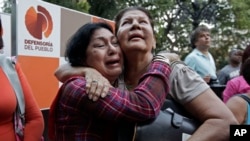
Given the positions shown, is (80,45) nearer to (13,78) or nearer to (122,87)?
(122,87)

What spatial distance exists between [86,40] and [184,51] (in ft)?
59.5

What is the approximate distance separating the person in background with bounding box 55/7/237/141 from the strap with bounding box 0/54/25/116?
1.59 ft

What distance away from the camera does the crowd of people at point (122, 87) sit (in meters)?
1.74

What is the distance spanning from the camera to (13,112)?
245cm

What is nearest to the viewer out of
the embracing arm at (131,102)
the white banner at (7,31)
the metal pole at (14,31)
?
the embracing arm at (131,102)

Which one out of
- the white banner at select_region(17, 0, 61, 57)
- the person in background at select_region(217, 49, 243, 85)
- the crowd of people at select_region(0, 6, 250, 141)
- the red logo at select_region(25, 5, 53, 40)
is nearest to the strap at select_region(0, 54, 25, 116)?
the crowd of people at select_region(0, 6, 250, 141)

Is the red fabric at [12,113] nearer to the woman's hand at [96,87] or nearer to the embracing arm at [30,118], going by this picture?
the embracing arm at [30,118]

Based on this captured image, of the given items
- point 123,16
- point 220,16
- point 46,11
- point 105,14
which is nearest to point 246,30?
point 220,16

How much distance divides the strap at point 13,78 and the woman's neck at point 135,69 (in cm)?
74

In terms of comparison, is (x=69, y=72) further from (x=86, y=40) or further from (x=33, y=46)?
(x=33, y=46)

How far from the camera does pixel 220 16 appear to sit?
18.2 m

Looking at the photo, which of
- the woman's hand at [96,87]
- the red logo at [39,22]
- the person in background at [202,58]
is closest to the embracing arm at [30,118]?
the woman's hand at [96,87]

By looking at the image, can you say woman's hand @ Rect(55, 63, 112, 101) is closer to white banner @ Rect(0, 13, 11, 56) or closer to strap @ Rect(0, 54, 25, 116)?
strap @ Rect(0, 54, 25, 116)

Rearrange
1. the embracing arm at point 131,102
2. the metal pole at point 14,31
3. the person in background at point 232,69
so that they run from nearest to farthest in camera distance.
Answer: the embracing arm at point 131,102
the metal pole at point 14,31
the person in background at point 232,69
